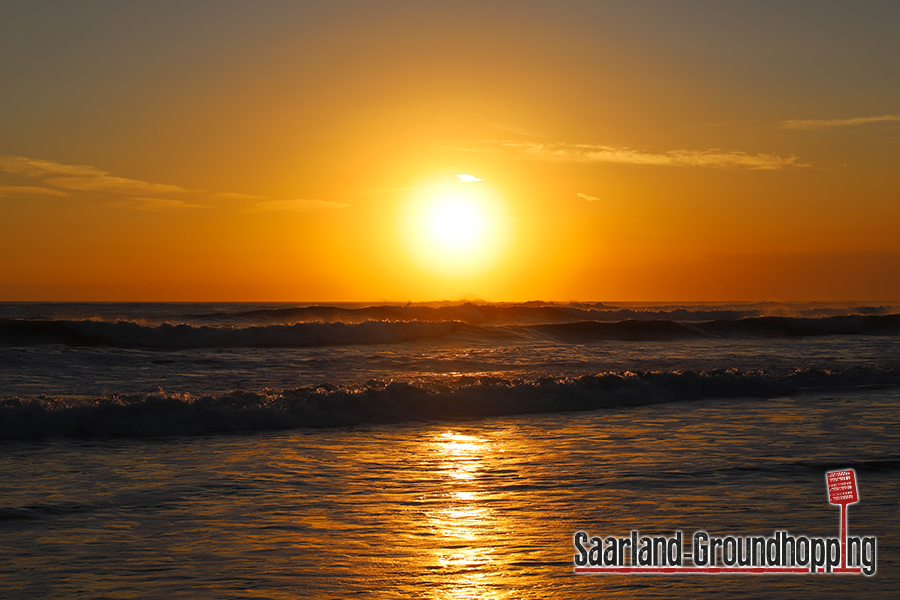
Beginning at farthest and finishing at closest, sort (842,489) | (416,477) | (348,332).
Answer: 1. (348,332)
2. (416,477)
3. (842,489)

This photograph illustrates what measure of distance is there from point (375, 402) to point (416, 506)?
638 cm

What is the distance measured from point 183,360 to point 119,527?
17.0 metres

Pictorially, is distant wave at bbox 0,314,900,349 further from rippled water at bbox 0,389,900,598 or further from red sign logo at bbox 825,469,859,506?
red sign logo at bbox 825,469,859,506

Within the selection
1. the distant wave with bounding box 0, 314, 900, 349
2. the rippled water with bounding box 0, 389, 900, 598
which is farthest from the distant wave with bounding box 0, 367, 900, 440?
the distant wave with bounding box 0, 314, 900, 349

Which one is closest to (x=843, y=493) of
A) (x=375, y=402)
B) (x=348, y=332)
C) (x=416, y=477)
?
(x=416, y=477)

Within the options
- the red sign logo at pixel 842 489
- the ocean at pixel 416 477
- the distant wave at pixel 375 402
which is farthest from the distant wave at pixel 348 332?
the red sign logo at pixel 842 489

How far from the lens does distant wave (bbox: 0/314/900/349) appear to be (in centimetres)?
2878

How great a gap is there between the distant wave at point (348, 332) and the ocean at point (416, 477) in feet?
28.8

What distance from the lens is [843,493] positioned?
233 inches

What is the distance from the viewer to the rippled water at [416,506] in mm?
5078

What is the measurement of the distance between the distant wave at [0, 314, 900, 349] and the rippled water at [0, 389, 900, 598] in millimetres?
19041

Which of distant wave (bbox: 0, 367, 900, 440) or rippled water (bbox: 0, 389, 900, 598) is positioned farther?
distant wave (bbox: 0, 367, 900, 440)

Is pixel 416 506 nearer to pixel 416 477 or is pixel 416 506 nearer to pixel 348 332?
pixel 416 477

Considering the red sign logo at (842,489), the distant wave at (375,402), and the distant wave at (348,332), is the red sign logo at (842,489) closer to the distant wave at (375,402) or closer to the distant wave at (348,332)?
the distant wave at (375,402)
